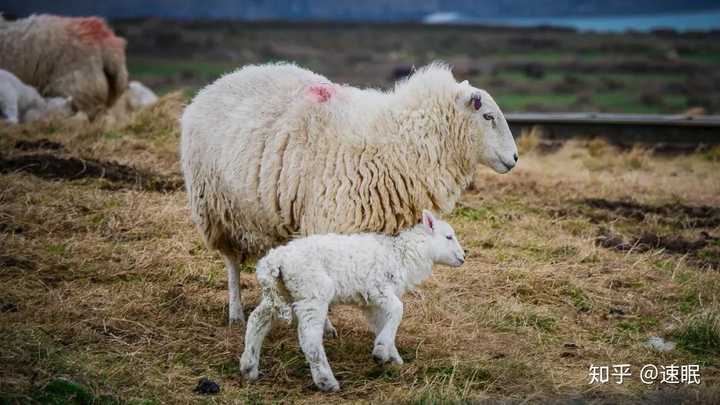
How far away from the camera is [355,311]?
7.43 meters

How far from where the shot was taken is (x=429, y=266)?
20.9 feet

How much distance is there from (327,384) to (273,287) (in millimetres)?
665

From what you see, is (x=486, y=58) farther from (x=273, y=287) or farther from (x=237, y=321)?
(x=273, y=287)

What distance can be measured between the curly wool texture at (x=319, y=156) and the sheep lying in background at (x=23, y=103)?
20.3 feet

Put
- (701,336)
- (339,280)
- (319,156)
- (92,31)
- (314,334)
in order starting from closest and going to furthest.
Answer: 1. (314,334)
2. (339,280)
3. (319,156)
4. (701,336)
5. (92,31)

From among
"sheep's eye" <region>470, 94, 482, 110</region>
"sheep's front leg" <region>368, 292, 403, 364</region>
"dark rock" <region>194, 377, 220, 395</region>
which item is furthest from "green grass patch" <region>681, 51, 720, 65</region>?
"dark rock" <region>194, 377, 220, 395</region>

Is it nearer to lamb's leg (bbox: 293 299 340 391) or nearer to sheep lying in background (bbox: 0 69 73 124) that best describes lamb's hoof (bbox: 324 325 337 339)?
lamb's leg (bbox: 293 299 340 391)

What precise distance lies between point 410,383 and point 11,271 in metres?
3.50

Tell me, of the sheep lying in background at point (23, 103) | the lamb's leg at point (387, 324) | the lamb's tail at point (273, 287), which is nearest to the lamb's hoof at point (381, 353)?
the lamb's leg at point (387, 324)

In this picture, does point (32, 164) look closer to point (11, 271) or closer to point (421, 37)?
point (11, 271)

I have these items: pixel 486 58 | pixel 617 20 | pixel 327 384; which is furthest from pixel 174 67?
pixel 617 20

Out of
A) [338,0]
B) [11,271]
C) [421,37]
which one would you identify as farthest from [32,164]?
[338,0]

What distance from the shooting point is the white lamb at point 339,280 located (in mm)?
5703

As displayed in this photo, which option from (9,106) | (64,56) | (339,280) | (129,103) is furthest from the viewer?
(129,103)
